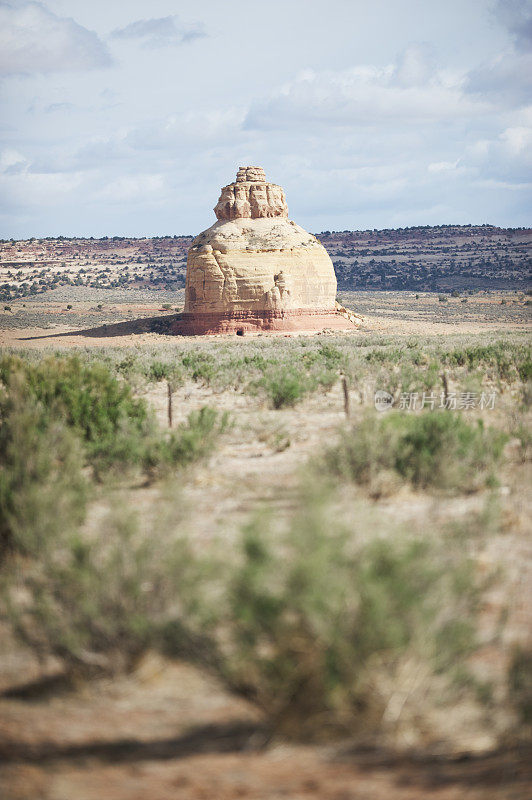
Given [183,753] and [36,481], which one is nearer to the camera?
[183,753]

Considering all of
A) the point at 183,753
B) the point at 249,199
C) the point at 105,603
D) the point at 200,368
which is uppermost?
the point at 249,199

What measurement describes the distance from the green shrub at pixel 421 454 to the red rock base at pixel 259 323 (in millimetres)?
32095

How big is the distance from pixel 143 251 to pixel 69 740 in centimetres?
11866

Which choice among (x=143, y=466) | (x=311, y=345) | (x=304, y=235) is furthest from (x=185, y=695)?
(x=304, y=235)

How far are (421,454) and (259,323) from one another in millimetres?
33403

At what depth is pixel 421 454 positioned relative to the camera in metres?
7.73

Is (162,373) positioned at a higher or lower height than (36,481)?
higher

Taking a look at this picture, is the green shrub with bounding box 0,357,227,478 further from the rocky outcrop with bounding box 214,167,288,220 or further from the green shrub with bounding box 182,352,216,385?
the rocky outcrop with bounding box 214,167,288,220

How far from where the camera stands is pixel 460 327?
4712 centimetres

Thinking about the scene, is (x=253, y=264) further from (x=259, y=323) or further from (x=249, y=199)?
(x=249, y=199)

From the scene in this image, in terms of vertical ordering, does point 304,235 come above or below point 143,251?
below

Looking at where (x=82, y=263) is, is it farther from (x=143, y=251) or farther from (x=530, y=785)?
(x=530, y=785)
